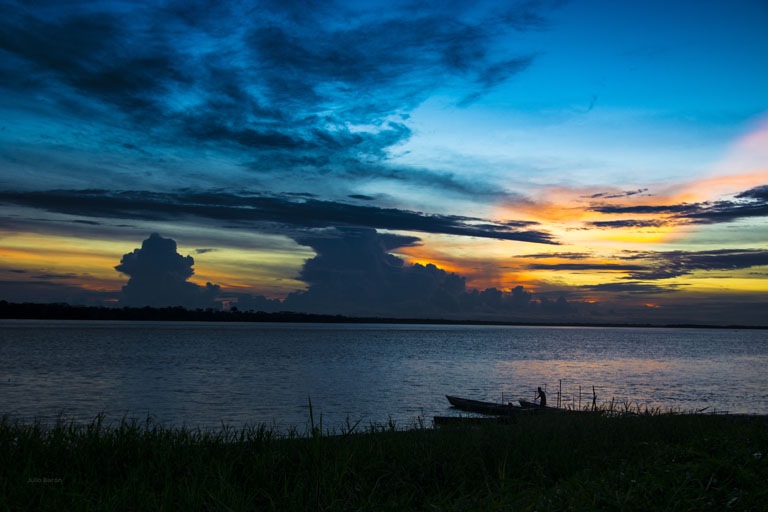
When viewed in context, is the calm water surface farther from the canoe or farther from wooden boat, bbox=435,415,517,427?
wooden boat, bbox=435,415,517,427

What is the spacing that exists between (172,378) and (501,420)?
42.3 m

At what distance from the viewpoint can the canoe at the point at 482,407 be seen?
27781 millimetres

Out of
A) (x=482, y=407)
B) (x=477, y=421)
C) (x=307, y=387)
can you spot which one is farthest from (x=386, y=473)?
(x=307, y=387)

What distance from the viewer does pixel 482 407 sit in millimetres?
32406

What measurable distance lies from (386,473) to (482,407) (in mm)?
24328

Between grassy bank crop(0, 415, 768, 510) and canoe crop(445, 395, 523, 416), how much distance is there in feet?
48.5

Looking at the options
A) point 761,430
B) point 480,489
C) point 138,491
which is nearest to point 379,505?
point 480,489

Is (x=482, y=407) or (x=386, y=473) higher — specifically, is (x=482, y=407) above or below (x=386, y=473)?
below

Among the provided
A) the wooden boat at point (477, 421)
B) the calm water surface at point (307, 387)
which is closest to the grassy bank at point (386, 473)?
the wooden boat at point (477, 421)

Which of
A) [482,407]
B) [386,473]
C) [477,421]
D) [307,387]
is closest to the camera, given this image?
[386,473]

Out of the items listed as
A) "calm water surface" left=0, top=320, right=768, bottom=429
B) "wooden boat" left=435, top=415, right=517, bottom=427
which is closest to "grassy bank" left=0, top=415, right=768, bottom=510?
"wooden boat" left=435, top=415, right=517, bottom=427

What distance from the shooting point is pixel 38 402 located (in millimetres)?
36156

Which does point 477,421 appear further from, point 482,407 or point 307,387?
point 307,387

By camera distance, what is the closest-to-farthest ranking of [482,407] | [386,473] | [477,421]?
[386,473] < [477,421] < [482,407]
